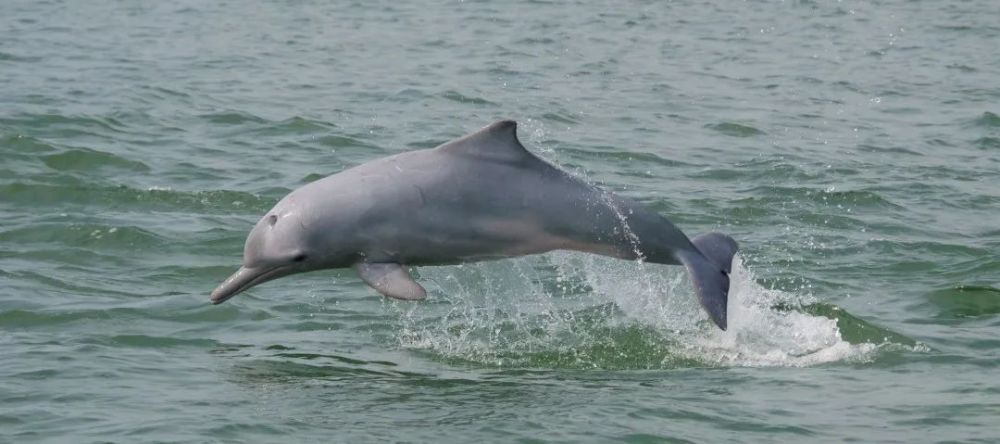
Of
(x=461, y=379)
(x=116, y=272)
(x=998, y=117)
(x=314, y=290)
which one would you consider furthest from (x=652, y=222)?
(x=998, y=117)

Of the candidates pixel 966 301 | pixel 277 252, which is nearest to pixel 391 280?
pixel 277 252

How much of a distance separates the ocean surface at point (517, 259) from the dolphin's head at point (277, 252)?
1.88 ft

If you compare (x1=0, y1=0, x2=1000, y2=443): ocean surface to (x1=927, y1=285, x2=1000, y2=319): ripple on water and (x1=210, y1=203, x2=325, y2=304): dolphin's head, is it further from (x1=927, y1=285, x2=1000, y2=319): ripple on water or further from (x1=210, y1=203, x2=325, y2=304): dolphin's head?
(x1=210, y1=203, x2=325, y2=304): dolphin's head

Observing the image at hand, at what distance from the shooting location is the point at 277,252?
10.2 m

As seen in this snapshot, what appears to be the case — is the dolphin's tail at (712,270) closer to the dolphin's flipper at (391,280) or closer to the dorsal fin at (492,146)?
the dorsal fin at (492,146)

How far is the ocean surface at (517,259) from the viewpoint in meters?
9.34

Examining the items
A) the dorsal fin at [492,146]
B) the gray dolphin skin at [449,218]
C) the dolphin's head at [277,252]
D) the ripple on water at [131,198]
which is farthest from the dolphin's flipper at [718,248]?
the ripple on water at [131,198]

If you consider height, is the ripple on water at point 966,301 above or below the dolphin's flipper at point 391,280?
below

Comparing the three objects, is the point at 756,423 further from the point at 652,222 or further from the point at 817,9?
the point at 817,9

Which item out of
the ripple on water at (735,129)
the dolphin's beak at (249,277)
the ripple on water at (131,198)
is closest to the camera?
the dolphin's beak at (249,277)

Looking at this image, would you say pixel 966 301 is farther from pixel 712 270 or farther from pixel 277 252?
pixel 277 252

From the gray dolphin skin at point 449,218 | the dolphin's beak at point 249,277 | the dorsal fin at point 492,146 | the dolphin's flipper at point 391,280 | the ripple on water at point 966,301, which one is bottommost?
the ripple on water at point 966,301

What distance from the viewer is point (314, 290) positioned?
511 inches

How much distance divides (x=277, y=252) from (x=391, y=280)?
31.6 inches
